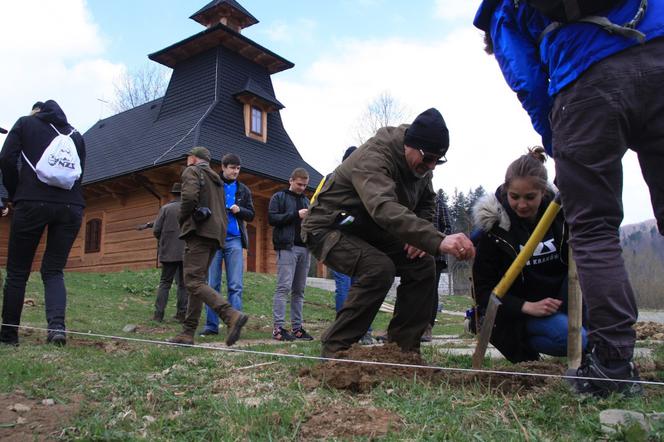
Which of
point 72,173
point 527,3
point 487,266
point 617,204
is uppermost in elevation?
point 527,3

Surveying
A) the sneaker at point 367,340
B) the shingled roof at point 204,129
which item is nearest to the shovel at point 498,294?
the sneaker at point 367,340

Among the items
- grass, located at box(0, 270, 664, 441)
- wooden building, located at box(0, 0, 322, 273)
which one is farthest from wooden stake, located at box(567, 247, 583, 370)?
wooden building, located at box(0, 0, 322, 273)

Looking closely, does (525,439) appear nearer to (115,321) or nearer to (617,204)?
(617,204)

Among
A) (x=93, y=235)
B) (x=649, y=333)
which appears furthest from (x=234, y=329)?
(x=93, y=235)

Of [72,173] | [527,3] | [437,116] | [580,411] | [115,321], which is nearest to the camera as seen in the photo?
[580,411]

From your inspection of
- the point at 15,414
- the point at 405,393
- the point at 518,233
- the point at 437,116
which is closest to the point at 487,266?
the point at 518,233

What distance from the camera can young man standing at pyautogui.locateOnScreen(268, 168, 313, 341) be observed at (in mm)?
7055

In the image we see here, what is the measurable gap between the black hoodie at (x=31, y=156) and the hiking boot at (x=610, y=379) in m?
4.45

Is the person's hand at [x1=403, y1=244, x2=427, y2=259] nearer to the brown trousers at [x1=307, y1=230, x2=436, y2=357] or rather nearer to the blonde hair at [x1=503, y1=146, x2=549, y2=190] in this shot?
the brown trousers at [x1=307, y1=230, x2=436, y2=357]

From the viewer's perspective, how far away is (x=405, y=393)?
272 cm

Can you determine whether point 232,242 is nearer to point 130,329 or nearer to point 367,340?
point 130,329

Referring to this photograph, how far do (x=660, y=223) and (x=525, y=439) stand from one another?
151 centimetres

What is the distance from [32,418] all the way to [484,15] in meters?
3.03

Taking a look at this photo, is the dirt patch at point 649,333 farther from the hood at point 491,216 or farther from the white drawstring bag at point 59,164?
the white drawstring bag at point 59,164
